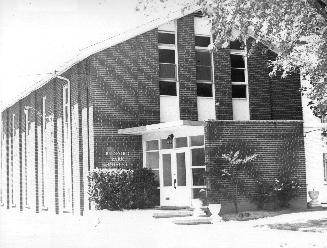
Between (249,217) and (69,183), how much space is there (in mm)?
9289

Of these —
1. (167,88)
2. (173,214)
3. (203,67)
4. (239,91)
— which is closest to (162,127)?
(167,88)

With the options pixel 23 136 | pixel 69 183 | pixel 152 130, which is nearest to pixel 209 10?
pixel 152 130

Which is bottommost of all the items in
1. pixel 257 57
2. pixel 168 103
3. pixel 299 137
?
pixel 299 137

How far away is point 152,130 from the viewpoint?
23141 millimetres

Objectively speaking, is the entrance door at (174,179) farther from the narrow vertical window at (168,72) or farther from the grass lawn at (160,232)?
the grass lawn at (160,232)

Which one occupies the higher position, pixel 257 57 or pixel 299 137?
pixel 257 57

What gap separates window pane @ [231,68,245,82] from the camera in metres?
26.3

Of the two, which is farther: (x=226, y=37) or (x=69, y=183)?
(x=69, y=183)

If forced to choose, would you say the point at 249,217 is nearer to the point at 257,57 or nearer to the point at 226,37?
the point at 226,37

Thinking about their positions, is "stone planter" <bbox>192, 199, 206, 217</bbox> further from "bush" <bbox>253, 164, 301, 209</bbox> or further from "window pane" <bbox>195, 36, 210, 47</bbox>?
"window pane" <bbox>195, 36, 210, 47</bbox>

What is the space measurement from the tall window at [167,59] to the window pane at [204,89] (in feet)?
3.67

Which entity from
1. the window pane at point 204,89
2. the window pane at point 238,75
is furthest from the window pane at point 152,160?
the window pane at point 238,75

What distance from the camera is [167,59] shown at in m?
→ 25.3

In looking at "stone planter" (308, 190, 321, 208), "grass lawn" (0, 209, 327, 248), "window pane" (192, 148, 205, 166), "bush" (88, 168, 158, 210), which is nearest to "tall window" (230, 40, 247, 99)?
"window pane" (192, 148, 205, 166)
